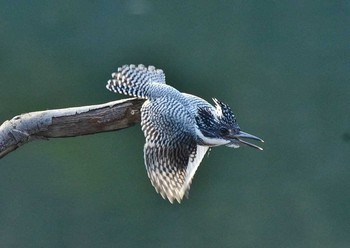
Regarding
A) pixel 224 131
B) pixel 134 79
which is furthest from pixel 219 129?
pixel 134 79

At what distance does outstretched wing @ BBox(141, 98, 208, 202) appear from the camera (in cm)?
258

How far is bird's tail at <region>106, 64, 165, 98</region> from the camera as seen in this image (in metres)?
2.71

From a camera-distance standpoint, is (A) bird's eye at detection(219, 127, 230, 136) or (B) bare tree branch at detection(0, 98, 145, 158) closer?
(B) bare tree branch at detection(0, 98, 145, 158)

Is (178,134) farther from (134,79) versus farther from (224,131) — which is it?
(134,79)

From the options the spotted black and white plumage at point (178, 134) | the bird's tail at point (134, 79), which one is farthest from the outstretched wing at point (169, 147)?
the bird's tail at point (134, 79)

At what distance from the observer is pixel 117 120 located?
8.29ft

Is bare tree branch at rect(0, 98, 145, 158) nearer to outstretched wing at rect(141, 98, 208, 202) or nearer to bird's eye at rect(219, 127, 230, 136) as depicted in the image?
outstretched wing at rect(141, 98, 208, 202)

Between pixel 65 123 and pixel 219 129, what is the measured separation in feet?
1.26

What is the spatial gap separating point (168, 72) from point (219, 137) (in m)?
1.16

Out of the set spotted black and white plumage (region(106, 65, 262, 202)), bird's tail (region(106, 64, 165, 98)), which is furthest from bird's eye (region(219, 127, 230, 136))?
bird's tail (region(106, 64, 165, 98))

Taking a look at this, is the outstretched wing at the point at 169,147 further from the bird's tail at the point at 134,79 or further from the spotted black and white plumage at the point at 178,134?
the bird's tail at the point at 134,79

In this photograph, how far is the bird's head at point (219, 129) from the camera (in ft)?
8.54

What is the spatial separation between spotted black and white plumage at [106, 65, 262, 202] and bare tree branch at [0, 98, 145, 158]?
71 mm

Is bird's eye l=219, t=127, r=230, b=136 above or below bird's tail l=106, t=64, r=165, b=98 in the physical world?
below
